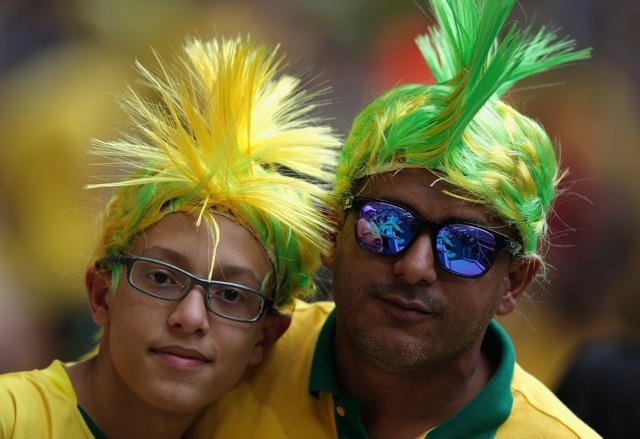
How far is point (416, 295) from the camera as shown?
2695 millimetres

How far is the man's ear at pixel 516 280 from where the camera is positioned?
2939mm

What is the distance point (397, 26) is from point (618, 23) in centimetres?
171

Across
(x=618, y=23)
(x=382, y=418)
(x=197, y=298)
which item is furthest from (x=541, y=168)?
(x=618, y=23)

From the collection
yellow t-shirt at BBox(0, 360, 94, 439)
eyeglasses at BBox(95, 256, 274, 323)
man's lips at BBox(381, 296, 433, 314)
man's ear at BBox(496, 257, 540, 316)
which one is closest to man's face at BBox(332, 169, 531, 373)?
man's lips at BBox(381, 296, 433, 314)

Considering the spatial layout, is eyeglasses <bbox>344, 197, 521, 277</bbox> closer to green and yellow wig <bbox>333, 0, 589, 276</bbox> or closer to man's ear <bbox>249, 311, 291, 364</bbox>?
green and yellow wig <bbox>333, 0, 589, 276</bbox>

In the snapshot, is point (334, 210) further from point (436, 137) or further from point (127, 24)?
point (127, 24)

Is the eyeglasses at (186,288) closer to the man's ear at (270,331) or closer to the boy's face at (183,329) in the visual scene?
the boy's face at (183,329)

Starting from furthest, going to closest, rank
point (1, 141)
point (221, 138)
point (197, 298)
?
1. point (1, 141)
2. point (221, 138)
3. point (197, 298)

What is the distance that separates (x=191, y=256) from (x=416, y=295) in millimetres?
725

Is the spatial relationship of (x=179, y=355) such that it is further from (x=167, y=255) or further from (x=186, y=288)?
(x=167, y=255)

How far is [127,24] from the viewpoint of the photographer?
5547 millimetres

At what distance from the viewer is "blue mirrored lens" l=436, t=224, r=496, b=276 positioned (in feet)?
8.87

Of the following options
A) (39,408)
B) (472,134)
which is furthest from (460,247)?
(39,408)

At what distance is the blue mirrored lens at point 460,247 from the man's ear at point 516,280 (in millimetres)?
254
